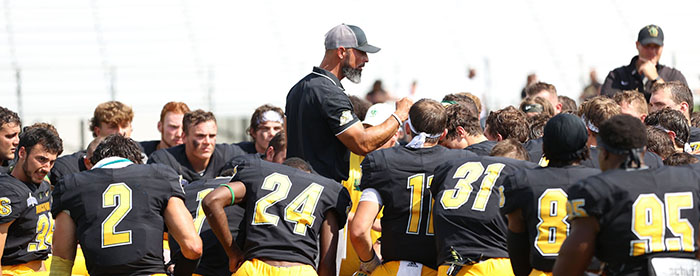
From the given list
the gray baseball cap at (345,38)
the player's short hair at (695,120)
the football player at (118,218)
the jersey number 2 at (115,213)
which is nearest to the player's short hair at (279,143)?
the gray baseball cap at (345,38)

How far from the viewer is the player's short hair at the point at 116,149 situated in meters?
5.21

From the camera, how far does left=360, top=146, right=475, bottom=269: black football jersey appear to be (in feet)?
17.2

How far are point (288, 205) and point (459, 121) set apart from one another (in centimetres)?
137

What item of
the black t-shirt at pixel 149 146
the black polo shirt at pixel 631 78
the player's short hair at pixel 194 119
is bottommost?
the black t-shirt at pixel 149 146

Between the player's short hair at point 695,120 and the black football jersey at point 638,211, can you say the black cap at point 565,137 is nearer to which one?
the black football jersey at point 638,211

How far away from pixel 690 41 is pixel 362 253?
15.7 metres

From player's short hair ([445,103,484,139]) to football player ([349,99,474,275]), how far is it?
0.43 metres

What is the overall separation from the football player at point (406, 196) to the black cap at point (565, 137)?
978 mm

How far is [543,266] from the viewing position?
4406 millimetres

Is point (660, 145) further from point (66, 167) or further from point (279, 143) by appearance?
point (66, 167)

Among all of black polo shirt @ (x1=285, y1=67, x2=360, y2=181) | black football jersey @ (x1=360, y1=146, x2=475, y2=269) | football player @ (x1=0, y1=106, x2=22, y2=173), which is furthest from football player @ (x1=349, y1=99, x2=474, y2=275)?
football player @ (x1=0, y1=106, x2=22, y2=173)

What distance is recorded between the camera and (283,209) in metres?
5.16

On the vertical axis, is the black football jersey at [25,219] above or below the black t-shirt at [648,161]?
below

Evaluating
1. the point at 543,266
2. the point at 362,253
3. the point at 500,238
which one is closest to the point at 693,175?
the point at 543,266
